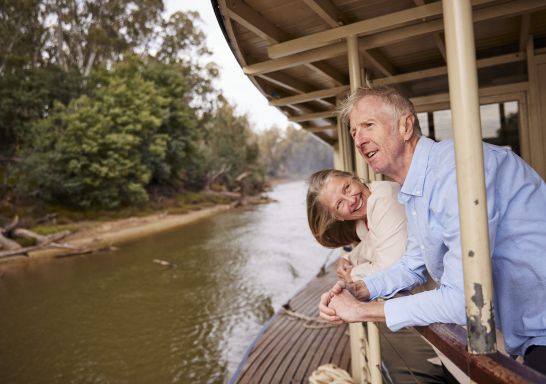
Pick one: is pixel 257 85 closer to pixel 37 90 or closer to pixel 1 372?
pixel 1 372

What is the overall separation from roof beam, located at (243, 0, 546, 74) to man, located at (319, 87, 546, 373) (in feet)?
4.81

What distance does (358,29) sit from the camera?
2551mm

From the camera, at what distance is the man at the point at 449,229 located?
1096 mm

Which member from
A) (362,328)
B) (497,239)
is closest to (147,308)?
(362,328)

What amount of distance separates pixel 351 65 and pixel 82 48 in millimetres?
33815

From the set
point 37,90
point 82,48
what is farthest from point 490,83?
point 82,48

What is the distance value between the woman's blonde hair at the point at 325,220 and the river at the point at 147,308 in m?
3.12

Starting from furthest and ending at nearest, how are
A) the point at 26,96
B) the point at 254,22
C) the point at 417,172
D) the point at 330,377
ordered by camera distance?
the point at 26,96 → the point at 330,377 → the point at 254,22 → the point at 417,172

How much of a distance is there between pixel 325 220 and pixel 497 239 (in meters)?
1.09

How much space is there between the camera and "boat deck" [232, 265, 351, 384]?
4.43m

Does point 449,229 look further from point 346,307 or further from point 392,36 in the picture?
point 392,36

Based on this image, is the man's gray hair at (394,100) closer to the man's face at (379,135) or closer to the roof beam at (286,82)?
the man's face at (379,135)

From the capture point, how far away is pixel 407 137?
1363 millimetres

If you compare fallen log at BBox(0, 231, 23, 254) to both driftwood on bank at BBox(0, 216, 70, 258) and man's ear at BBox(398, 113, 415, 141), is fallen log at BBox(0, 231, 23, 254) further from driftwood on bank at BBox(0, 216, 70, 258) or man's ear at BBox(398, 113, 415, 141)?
man's ear at BBox(398, 113, 415, 141)
